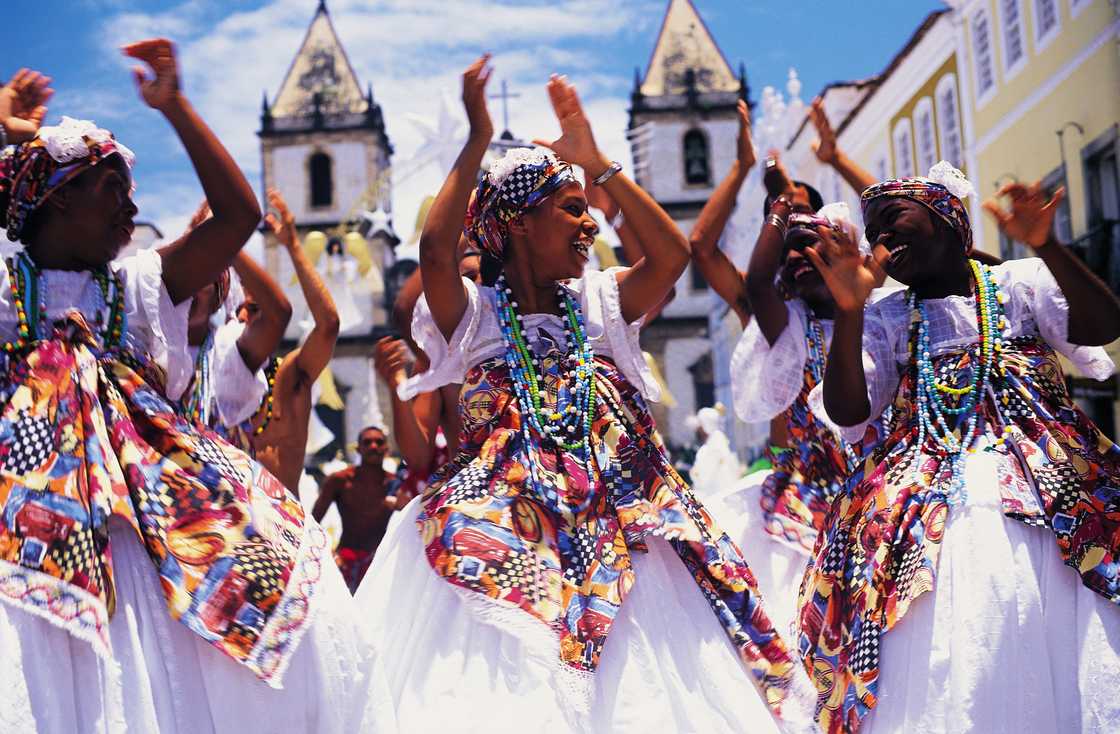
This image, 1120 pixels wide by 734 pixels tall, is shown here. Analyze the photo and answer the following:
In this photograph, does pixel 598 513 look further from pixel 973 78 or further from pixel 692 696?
pixel 973 78

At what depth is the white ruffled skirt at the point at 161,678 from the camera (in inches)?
127

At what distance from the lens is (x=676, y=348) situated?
194 ft

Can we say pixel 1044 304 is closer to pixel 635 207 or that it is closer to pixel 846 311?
pixel 846 311

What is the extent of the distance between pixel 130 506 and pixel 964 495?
2.32m

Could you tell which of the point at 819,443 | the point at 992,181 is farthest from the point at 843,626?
the point at 992,181

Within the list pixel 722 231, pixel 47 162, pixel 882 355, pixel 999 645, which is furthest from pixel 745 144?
pixel 47 162

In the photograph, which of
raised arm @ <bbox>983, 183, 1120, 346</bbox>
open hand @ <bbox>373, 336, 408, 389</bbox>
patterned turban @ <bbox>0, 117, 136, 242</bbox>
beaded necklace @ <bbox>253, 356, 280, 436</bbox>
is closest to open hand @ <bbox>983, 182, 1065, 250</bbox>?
raised arm @ <bbox>983, 183, 1120, 346</bbox>

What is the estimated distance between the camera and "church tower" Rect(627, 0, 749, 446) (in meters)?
59.0

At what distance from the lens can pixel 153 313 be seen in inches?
148

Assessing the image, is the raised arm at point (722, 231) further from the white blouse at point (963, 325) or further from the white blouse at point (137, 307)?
the white blouse at point (137, 307)

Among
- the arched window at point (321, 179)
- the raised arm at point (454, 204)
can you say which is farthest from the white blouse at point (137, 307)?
the arched window at point (321, 179)

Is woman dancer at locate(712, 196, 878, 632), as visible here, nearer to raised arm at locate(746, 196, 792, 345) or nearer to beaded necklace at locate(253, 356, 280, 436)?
raised arm at locate(746, 196, 792, 345)

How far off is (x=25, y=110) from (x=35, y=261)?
A: 0.66m

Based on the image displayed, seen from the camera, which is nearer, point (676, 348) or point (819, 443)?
point (819, 443)
